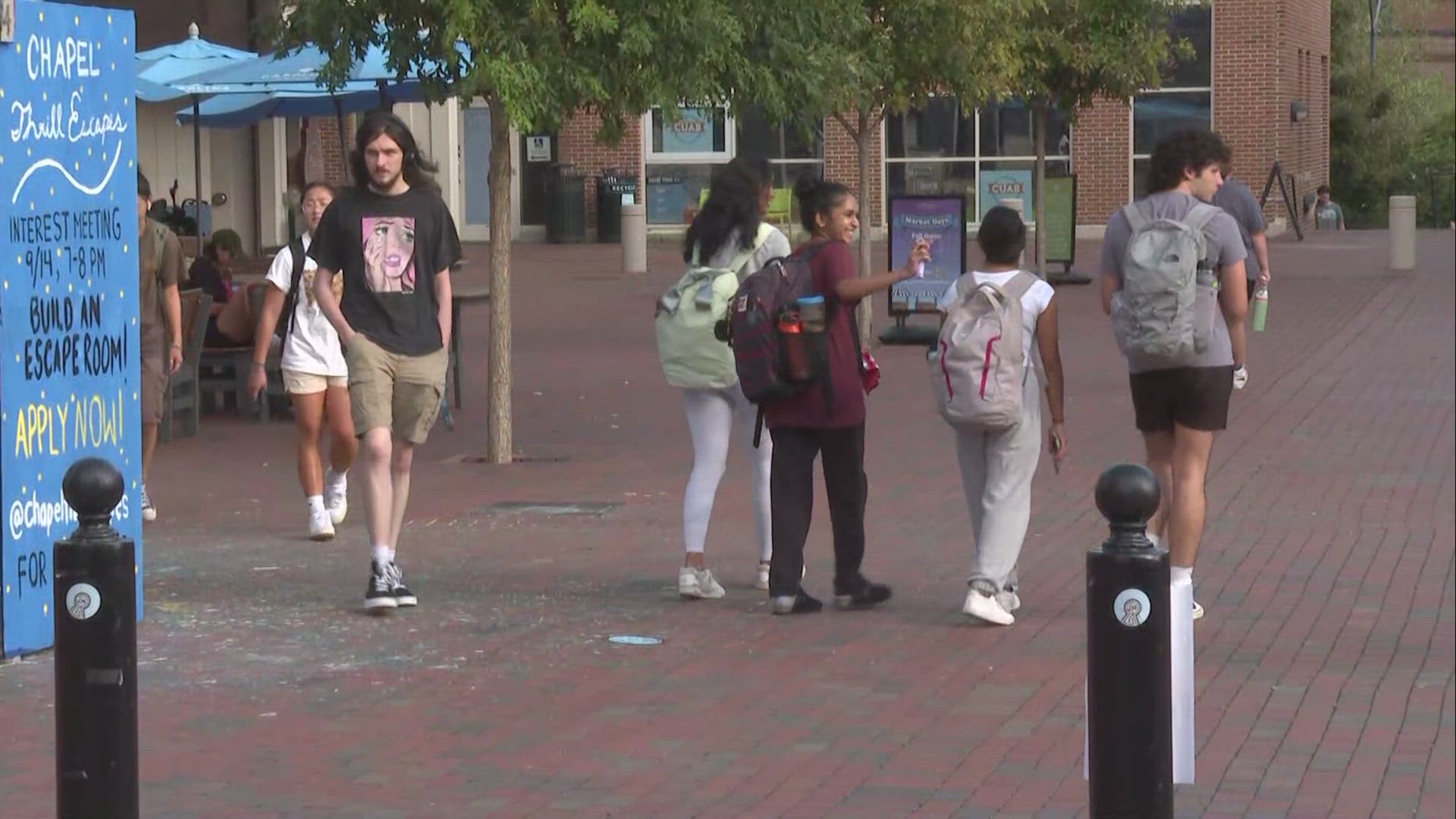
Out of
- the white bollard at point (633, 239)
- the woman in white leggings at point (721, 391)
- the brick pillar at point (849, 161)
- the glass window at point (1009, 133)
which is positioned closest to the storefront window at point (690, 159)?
the brick pillar at point (849, 161)

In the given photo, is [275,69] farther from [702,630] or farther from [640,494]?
[702,630]

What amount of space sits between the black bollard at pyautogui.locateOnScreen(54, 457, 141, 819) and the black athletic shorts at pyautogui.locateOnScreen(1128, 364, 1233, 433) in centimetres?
415

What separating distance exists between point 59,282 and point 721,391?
96.9 inches

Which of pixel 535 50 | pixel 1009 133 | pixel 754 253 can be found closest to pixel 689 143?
pixel 1009 133

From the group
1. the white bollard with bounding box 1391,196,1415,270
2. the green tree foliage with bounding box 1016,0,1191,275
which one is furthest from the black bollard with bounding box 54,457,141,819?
the white bollard with bounding box 1391,196,1415,270

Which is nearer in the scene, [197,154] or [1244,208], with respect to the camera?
[1244,208]

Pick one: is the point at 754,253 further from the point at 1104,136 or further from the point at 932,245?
the point at 1104,136

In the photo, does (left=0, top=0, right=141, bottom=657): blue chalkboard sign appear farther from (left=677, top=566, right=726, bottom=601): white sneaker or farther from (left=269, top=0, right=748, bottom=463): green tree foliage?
(left=269, top=0, right=748, bottom=463): green tree foliage

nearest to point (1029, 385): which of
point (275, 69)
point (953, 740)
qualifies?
point (953, 740)

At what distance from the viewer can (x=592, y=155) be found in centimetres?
3891

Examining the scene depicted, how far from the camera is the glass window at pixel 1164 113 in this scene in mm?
38250

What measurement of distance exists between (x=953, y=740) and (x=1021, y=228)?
237 cm

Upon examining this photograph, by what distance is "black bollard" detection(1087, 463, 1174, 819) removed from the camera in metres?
4.16

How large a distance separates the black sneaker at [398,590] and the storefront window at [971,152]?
30.1 meters
